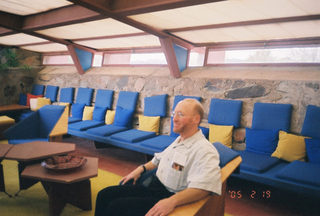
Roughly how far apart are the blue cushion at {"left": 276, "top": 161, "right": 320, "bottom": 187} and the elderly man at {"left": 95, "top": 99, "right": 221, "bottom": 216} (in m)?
1.28

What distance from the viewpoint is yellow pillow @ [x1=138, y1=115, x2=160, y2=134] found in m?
4.31

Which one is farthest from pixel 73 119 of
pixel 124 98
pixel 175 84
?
pixel 175 84

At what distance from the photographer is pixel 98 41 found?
200 inches

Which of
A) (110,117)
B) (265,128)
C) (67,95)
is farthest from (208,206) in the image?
(67,95)

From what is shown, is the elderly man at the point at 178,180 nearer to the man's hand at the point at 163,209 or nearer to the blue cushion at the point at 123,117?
the man's hand at the point at 163,209

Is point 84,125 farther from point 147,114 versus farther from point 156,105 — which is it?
point 156,105

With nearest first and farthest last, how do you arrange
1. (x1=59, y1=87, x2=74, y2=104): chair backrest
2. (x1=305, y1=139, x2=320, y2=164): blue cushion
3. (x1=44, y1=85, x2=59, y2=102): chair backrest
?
1. (x1=305, y1=139, x2=320, y2=164): blue cushion
2. (x1=59, y1=87, x2=74, y2=104): chair backrest
3. (x1=44, y1=85, x2=59, y2=102): chair backrest

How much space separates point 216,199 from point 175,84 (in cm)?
285

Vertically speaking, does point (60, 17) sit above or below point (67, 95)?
above

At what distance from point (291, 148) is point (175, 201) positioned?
213cm

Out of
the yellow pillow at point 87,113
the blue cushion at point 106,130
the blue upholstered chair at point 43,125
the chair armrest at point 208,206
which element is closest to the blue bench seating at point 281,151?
the chair armrest at point 208,206

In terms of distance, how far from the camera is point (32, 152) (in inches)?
105

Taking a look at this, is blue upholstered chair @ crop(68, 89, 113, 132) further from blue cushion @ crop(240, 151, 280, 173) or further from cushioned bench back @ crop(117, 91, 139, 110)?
blue cushion @ crop(240, 151, 280, 173)

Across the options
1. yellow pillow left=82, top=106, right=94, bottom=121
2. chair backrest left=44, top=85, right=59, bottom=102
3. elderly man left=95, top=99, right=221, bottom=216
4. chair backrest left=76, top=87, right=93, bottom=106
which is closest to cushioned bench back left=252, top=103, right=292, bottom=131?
elderly man left=95, top=99, right=221, bottom=216
